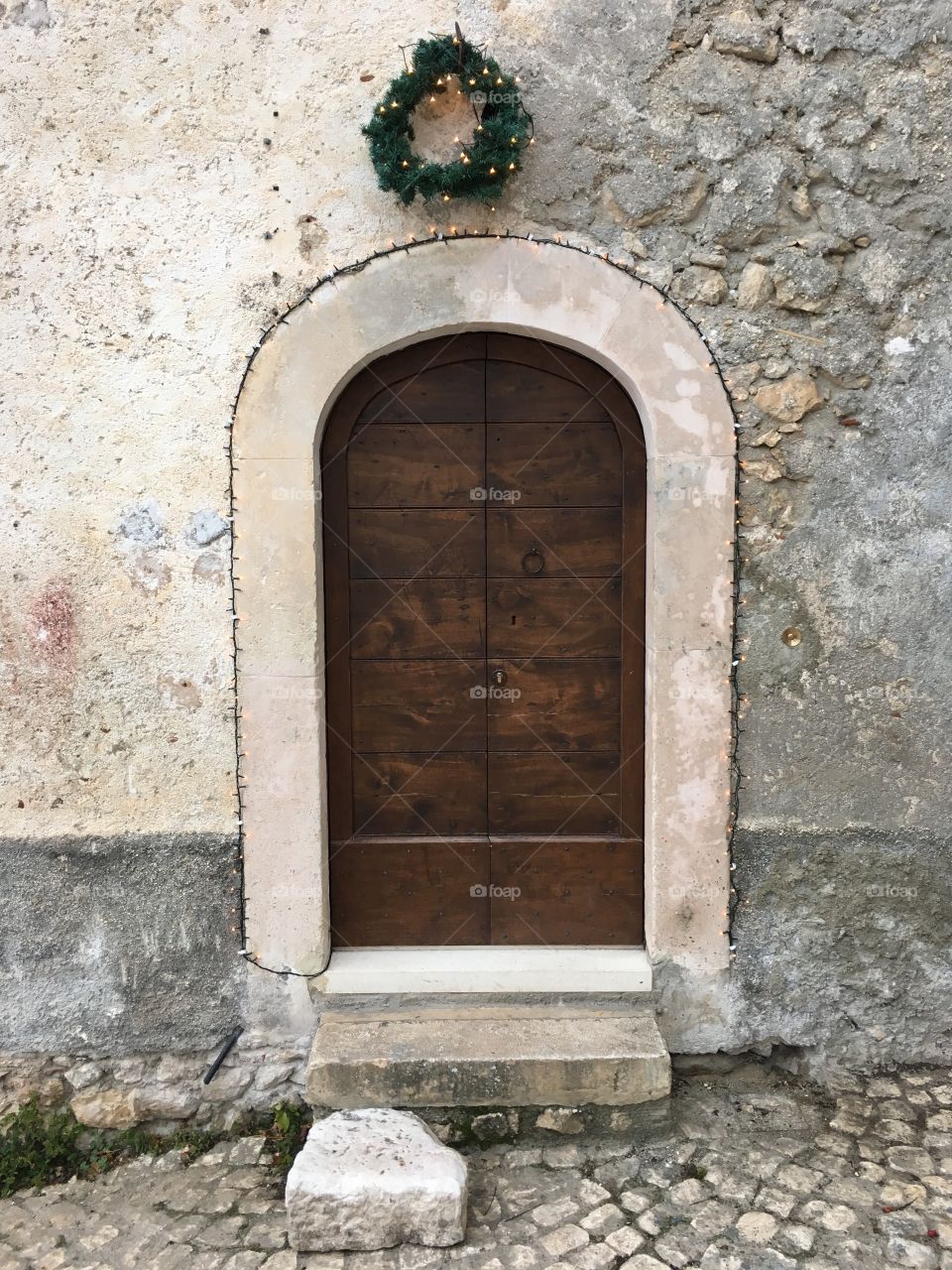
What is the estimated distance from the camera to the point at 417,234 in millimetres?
2916

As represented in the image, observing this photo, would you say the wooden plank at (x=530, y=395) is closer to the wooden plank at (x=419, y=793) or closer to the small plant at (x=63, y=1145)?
the wooden plank at (x=419, y=793)

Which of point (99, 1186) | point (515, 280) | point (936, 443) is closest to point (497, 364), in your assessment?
point (515, 280)

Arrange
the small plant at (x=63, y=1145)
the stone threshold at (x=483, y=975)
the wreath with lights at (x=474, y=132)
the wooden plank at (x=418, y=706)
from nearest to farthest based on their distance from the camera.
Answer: the wreath with lights at (x=474, y=132) < the small plant at (x=63, y=1145) < the stone threshold at (x=483, y=975) < the wooden plank at (x=418, y=706)

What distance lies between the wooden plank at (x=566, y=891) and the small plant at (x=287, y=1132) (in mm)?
893

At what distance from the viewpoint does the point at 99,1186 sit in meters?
2.82

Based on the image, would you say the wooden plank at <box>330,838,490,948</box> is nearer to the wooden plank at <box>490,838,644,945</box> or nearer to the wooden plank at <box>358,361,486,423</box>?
the wooden plank at <box>490,838,644,945</box>

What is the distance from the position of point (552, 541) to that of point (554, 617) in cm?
28

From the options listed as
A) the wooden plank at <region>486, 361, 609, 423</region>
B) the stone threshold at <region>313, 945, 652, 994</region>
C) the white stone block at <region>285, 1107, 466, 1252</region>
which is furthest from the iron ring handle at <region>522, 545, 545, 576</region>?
the white stone block at <region>285, 1107, 466, 1252</region>

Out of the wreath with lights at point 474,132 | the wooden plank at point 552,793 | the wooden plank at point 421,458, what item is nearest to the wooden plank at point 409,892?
the wooden plank at point 552,793

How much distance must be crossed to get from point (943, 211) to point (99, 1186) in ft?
13.9

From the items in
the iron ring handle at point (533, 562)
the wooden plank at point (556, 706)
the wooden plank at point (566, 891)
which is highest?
the iron ring handle at point (533, 562)

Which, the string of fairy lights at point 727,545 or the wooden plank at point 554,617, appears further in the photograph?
the wooden plank at point 554,617

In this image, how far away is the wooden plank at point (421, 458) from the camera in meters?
3.10

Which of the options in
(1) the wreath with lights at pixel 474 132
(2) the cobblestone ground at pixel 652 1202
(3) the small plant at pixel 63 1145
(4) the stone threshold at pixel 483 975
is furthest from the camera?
(4) the stone threshold at pixel 483 975
